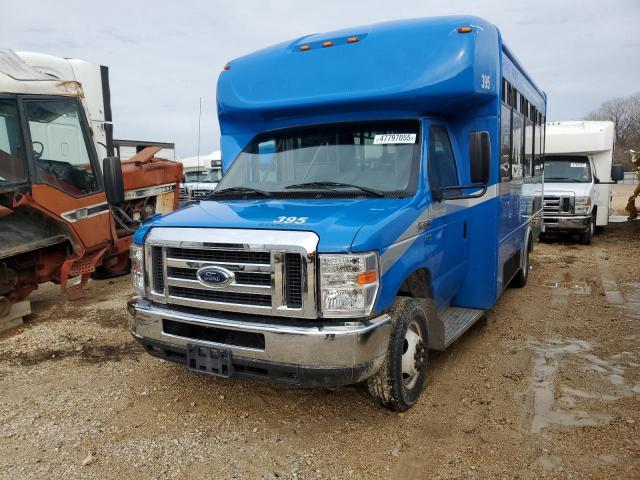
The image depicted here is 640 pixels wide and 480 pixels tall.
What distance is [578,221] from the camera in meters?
11.9

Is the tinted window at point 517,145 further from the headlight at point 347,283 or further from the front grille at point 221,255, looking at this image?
the front grille at point 221,255

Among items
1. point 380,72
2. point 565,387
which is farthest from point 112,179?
point 565,387

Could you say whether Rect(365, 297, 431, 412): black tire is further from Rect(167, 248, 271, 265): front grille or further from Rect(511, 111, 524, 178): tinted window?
Rect(511, 111, 524, 178): tinted window

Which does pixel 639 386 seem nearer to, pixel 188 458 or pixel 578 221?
pixel 188 458

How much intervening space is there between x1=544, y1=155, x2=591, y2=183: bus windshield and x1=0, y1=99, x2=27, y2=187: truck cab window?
11.0 m

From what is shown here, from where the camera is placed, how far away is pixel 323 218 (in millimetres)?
3555

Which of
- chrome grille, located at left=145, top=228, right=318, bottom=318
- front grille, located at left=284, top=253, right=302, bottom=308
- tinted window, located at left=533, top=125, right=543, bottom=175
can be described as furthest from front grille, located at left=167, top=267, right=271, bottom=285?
tinted window, located at left=533, top=125, right=543, bottom=175

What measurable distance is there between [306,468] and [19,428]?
2.21 metres

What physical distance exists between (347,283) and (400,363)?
0.87m

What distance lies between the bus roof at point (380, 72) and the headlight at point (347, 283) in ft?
5.80

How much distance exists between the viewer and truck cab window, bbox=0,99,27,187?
6039 mm

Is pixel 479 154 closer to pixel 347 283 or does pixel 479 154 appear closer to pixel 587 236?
pixel 347 283

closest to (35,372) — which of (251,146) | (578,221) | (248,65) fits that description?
(251,146)

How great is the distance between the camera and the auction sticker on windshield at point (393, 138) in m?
4.41
